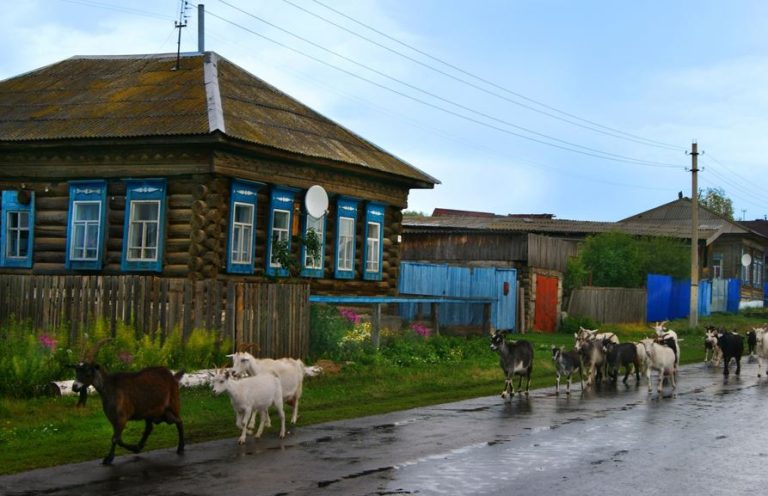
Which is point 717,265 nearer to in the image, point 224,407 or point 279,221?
point 279,221

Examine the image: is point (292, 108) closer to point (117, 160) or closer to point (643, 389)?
point (117, 160)

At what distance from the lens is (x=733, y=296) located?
6712cm

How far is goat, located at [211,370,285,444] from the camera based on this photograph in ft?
43.6

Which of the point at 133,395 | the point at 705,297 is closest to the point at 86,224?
the point at 133,395

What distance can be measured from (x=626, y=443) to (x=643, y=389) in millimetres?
9206

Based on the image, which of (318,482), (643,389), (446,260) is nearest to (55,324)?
(318,482)

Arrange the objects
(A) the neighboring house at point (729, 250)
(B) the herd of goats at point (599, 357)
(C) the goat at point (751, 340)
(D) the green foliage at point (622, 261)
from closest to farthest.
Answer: (B) the herd of goats at point (599, 357) → (C) the goat at point (751, 340) → (D) the green foliage at point (622, 261) → (A) the neighboring house at point (729, 250)

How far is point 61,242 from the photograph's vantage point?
27.3 m

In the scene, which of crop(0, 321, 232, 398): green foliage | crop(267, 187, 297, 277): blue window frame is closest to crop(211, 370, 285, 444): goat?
crop(0, 321, 232, 398): green foliage

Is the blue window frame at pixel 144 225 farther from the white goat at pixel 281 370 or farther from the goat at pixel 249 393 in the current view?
the goat at pixel 249 393

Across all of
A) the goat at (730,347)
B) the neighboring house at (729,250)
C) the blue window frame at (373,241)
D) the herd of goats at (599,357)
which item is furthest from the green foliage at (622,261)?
the herd of goats at (599,357)

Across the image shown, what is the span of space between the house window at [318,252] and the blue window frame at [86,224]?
5611 mm

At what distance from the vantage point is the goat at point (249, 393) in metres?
13.3

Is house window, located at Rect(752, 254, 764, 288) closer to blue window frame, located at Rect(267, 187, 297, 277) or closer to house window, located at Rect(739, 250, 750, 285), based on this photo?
house window, located at Rect(739, 250, 750, 285)
